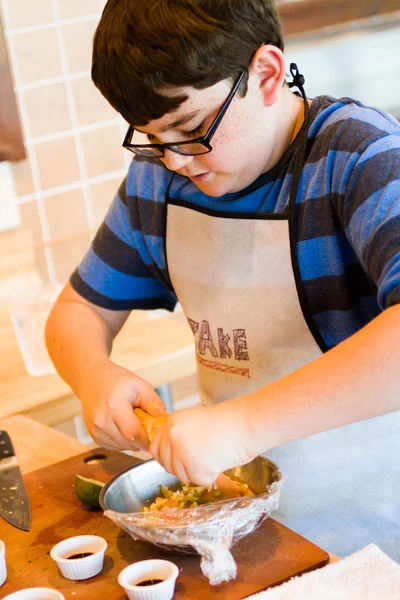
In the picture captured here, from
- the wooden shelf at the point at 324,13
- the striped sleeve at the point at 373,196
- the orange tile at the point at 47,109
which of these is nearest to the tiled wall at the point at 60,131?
the orange tile at the point at 47,109

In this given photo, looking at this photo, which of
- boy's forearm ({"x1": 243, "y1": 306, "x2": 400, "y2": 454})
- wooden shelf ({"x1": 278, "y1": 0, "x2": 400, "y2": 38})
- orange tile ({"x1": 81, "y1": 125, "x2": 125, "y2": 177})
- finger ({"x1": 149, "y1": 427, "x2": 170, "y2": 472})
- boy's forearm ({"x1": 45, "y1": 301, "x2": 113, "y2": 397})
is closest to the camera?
boy's forearm ({"x1": 243, "y1": 306, "x2": 400, "y2": 454})

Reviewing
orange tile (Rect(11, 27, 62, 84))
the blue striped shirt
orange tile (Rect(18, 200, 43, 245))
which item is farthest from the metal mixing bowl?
orange tile (Rect(11, 27, 62, 84))

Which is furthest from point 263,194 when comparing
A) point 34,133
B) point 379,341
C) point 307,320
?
point 34,133

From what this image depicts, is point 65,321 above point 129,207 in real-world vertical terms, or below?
below

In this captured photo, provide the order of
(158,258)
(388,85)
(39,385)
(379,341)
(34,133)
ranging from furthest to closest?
(388,85), (34,133), (39,385), (158,258), (379,341)

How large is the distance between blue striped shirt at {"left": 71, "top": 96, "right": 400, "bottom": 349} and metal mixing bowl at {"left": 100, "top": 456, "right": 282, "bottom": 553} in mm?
219

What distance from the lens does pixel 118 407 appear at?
122cm

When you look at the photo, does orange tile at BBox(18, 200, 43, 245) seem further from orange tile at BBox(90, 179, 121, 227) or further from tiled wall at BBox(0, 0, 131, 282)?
orange tile at BBox(90, 179, 121, 227)

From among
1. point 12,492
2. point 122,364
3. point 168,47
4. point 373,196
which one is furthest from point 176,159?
point 122,364

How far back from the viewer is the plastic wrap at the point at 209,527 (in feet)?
3.31

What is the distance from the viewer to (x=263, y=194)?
4.13 feet

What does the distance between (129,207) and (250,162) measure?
0.33 metres

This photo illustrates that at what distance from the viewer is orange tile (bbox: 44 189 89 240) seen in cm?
239

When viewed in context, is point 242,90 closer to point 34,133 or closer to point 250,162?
point 250,162
